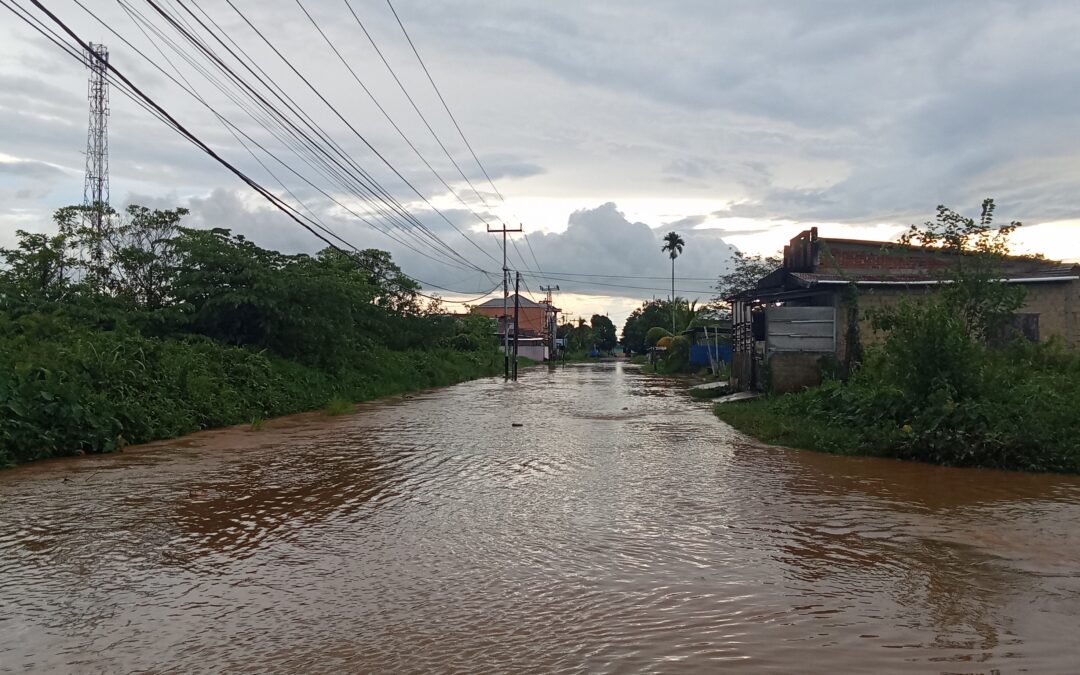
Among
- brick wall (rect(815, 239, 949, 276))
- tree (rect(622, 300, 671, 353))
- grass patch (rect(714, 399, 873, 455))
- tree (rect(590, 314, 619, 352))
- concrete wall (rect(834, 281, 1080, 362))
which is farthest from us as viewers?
tree (rect(590, 314, 619, 352))

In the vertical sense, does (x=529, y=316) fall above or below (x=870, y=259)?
above

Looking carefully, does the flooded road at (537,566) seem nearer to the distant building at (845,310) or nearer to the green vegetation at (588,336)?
the distant building at (845,310)

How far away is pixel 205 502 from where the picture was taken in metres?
9.01

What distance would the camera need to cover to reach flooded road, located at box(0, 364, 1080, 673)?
15.2ft

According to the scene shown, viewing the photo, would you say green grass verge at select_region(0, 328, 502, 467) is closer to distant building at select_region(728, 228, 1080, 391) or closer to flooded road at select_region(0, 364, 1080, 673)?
flooded road at select_region(0, 364, 1080, 673)

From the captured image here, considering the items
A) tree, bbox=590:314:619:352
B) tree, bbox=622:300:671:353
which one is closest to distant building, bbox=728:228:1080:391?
tree, bbox=622:300:671:353

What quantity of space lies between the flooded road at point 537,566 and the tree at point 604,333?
383ft

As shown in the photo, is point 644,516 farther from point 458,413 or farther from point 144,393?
point 458,413

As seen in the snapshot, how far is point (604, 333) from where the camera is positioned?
430ft

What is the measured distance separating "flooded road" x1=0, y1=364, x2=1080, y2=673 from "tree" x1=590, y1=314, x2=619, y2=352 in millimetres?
116771

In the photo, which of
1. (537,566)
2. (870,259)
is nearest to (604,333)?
(870,259)

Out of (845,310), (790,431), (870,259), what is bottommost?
(790,431)

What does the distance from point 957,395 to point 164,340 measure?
18363 mm

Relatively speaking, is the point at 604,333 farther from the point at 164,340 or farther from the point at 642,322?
the point at 164,340
